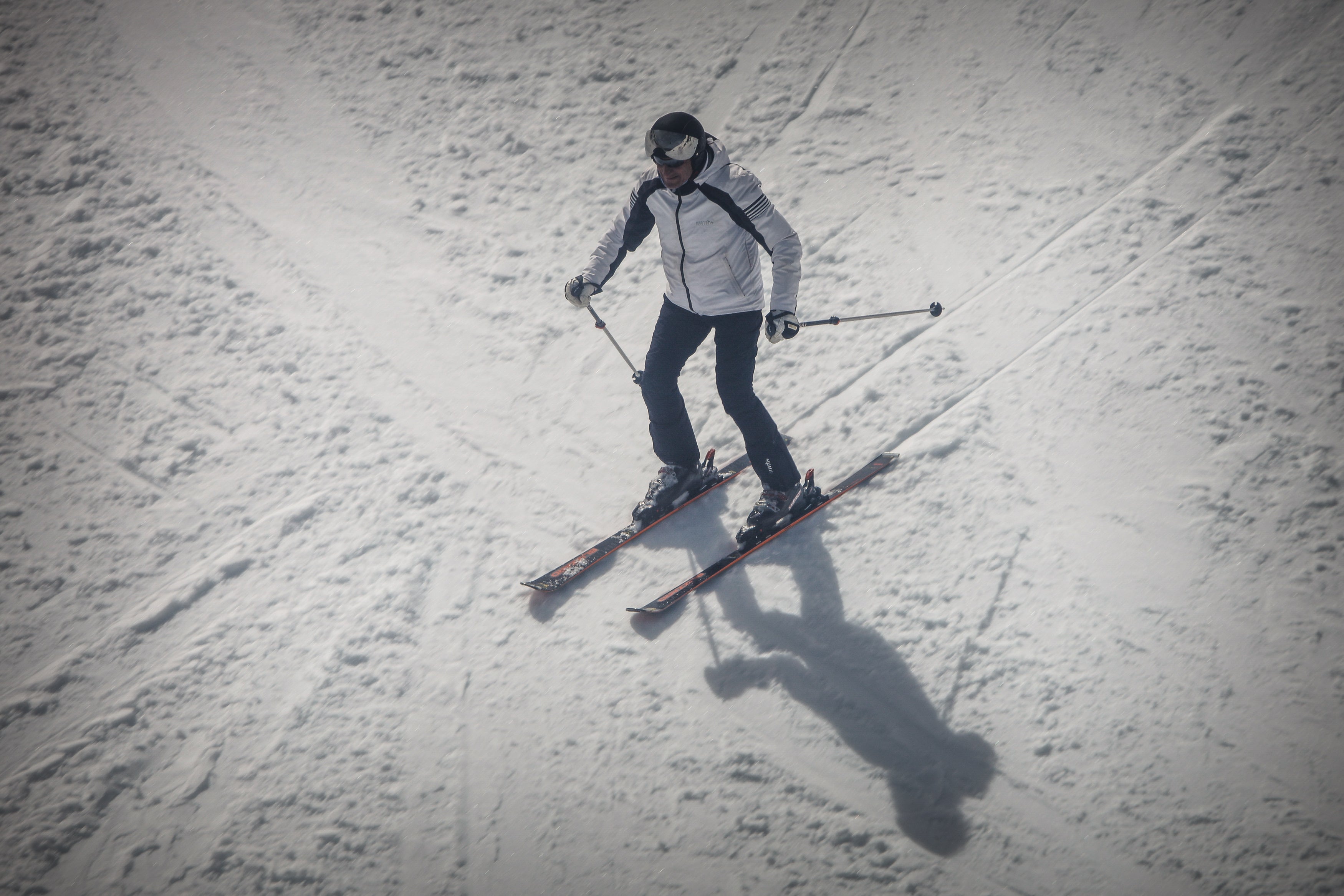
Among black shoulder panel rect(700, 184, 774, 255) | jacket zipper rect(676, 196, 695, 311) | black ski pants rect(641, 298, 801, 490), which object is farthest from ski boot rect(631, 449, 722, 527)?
black shoulder panel rect(700, 184, 774, 255)

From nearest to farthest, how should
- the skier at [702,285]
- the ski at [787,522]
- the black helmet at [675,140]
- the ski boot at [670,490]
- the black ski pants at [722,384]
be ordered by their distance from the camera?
the black helmet at [675,140] < the skier at [702,285] < the black ski pants at [722,384] < the ski at [787,522] < the ski boot at [670,490]

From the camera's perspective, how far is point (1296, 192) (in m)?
5.09

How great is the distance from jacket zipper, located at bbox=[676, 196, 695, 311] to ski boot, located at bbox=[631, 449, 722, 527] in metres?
1.07

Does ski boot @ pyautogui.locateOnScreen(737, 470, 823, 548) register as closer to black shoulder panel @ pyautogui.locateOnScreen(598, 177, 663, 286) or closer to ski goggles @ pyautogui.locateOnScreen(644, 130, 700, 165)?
black shoulder panel @ pyautogui.locateOnScreen(598, 177, 663, 286)

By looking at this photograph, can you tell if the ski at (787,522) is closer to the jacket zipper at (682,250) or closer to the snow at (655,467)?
the snow at (655,467)

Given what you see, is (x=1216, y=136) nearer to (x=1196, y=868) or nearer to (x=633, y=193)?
(x=633, y=193)

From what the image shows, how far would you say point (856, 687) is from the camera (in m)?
3.75

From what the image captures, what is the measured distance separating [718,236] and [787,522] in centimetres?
165

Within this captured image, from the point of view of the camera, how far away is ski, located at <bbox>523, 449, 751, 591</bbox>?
14.5 ft

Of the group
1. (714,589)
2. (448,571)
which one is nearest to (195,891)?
(448,571)

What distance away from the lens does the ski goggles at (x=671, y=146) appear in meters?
3.49

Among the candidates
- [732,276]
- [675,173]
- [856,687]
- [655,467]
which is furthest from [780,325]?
[856,687]

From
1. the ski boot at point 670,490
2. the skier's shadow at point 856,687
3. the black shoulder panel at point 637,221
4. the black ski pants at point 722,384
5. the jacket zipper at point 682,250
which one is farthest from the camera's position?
the ski boot at point 670,490

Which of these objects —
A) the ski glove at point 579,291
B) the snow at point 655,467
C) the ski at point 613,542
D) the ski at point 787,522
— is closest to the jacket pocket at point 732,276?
the ski glove at point 579,291
